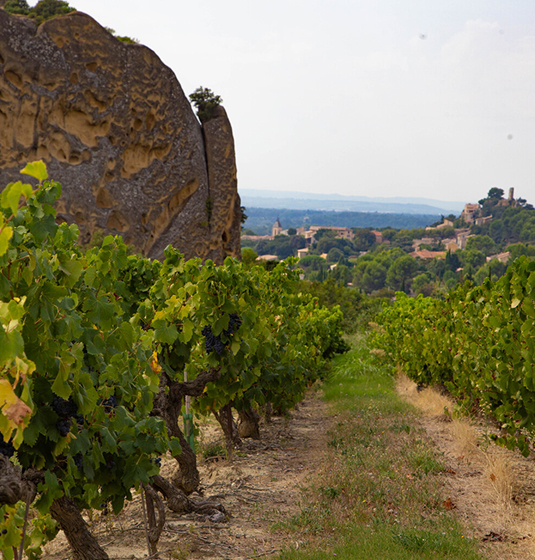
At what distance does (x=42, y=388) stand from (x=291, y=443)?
570 cm

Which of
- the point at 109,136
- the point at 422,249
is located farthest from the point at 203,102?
the point at 422,249

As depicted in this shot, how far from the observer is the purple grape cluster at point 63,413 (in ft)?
8.13

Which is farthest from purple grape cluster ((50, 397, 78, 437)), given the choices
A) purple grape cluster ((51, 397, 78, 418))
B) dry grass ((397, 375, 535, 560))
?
dry grass ((397, 375, 535, 560))

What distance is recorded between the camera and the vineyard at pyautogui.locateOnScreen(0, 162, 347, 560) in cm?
194

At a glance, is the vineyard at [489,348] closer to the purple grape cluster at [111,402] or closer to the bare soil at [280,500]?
the bare soil at [280,500]

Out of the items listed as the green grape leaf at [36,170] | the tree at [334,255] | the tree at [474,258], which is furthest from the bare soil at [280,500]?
the tree at [334,255]

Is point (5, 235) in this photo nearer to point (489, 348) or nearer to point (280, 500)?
point (280, 500)

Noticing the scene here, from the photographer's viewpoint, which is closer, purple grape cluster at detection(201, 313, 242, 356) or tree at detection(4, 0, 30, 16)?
purple grape cluster at detection(201, 313, 242, 356)

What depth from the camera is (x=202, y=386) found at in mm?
5355

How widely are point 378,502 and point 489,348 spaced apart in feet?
6.95

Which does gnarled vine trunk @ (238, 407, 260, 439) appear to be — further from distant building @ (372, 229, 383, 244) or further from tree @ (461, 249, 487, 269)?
distant building @ (372, 229, 383, 244)

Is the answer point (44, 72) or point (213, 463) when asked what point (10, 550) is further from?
point (44, 72)

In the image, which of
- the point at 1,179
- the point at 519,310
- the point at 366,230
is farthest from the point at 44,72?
the point at 366,230

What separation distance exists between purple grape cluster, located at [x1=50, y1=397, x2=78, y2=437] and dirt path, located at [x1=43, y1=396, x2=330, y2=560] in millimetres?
1910
